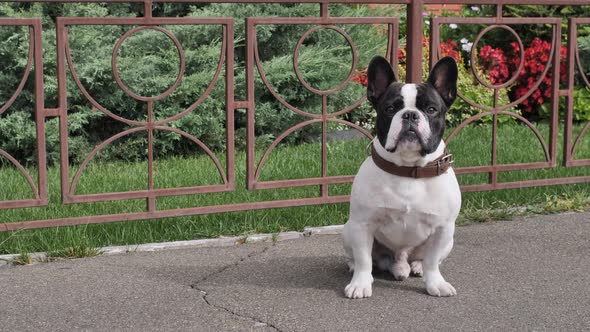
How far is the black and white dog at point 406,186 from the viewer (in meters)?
4.21

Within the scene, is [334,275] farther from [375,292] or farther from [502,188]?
[502,188]

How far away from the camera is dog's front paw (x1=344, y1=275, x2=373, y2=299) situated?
436cm

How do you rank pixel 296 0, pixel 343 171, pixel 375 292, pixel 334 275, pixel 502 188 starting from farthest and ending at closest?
pixel 343 171
pixel 502 188
pixel 296 0
pixel 334 275
pixel 375 292

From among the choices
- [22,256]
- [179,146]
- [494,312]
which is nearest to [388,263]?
[494,312]

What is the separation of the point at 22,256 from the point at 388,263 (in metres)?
1.89

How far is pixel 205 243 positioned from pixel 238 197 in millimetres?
1179

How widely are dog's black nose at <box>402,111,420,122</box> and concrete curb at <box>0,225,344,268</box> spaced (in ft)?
5.30

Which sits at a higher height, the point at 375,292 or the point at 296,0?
the point at 296,0

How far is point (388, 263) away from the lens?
4727 mm

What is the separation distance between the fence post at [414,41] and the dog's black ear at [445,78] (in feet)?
5.35

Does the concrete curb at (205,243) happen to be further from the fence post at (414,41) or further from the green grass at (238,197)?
the fence post at (414,41)

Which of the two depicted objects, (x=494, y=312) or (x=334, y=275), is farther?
(x=334, y=275)

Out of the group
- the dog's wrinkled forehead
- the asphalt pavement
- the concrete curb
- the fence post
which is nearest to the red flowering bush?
the fence post

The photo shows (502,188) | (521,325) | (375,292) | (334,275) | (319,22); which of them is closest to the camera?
(521,325)
